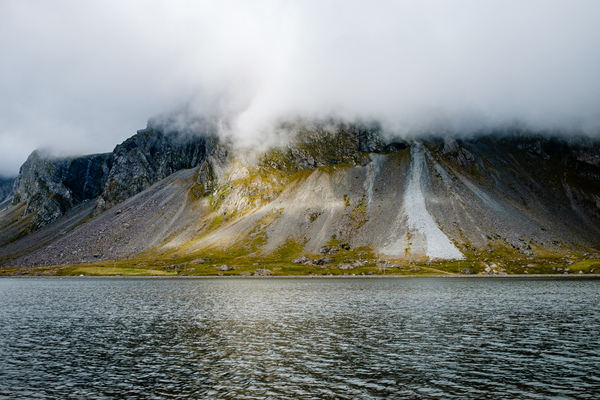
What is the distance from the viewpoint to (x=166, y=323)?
181 feet

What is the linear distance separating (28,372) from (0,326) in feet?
91.7

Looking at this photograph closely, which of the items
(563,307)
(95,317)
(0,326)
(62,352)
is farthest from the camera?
(563,307)

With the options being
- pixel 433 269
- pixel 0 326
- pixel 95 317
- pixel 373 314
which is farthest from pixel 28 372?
pixel 433 269

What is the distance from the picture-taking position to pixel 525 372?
30.3 m

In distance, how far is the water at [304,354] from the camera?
26438mm

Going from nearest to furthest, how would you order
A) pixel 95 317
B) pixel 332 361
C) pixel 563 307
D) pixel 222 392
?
pixel 222 392 → pixel 332 361 → pixel 95 317 → pixel 563 307

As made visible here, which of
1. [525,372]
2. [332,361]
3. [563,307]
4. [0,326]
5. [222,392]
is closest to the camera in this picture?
[222,392]

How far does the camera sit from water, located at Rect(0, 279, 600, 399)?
26.4 meters

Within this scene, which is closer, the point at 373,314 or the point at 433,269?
the point at 373,314

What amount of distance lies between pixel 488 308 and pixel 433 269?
13215 cm

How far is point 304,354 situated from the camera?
1431 inches

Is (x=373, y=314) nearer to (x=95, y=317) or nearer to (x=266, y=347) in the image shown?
(x=266, y=347)

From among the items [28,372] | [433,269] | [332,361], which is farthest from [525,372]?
[433,269]

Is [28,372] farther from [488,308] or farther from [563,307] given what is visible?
[563,307]
